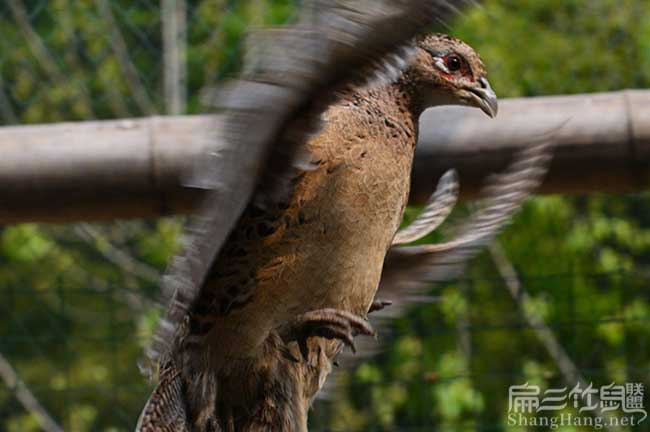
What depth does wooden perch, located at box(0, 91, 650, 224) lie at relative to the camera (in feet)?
7.00

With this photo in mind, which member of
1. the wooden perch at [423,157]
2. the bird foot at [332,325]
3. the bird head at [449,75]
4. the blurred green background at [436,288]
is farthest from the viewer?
the blurred green background at [436,288]

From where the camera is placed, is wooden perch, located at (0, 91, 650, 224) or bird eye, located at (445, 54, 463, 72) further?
wooden perch, located at (0, 91, 650, 224)

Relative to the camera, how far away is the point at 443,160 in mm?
2148

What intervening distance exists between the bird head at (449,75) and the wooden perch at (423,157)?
0.70 ft

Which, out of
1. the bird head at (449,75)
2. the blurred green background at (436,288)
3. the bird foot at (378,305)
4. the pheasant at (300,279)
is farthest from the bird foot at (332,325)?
the blurred green background at (436,288)

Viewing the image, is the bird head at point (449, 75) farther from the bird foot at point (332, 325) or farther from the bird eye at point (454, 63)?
the bird foot at point (332, 325)

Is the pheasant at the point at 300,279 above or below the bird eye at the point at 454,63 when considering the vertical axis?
below

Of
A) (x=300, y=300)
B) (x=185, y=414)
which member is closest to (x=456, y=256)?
(x=300, y=300)

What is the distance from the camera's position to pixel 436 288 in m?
3.47

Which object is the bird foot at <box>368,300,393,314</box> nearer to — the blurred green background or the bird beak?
the bird beak

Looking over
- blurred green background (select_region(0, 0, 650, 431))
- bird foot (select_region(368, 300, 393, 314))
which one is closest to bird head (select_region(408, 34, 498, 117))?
Result: bird foot (select_region(368, 300, 393, 314))

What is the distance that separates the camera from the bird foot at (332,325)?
1688 millimetres

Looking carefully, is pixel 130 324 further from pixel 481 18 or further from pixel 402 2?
pixel 402 2

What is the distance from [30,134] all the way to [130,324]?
1.13 metres
